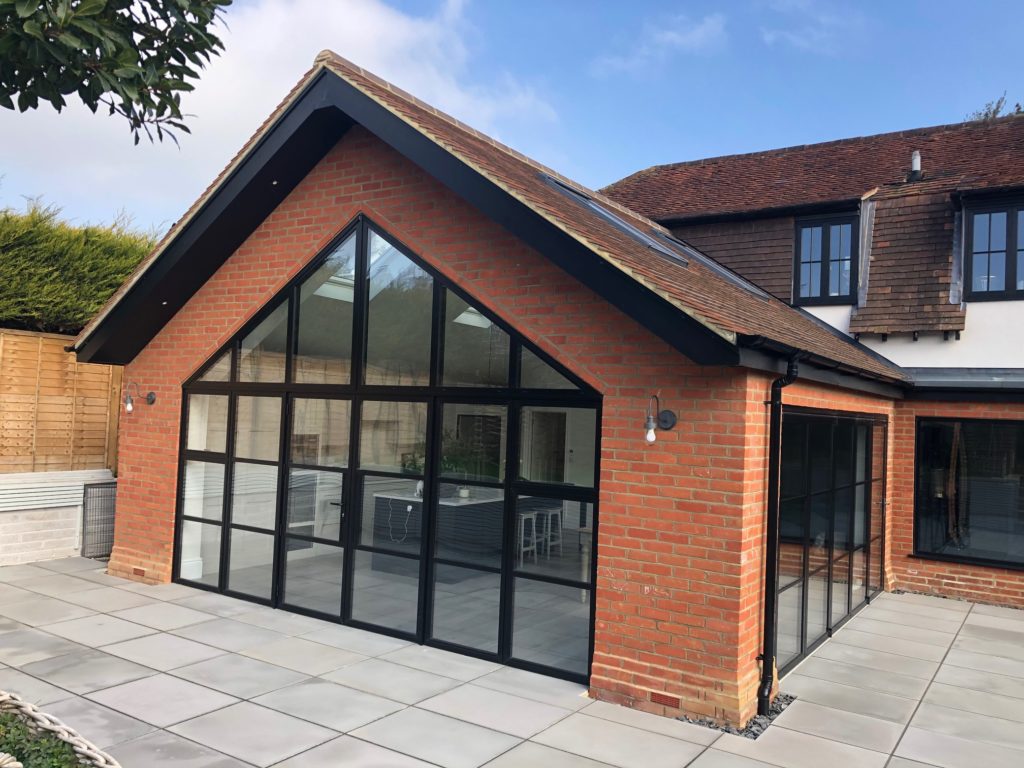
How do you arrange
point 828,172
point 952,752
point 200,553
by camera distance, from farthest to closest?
1. point 828,172
2. point 200,553
3. point 952,752

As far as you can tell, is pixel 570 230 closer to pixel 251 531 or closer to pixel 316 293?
pixel 316 293

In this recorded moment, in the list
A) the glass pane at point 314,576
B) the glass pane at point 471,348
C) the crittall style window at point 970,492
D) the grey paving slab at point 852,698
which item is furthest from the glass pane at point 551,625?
the crittall style window at point 970,492

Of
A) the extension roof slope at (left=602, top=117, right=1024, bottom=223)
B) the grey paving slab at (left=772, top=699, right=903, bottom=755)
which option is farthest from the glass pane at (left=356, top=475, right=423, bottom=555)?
the extension roof slope at (left=602, top=117, right=1024, bottom=223)

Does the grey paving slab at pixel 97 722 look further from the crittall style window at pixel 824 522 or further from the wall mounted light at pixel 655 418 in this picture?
the crittall style window at pixel 824 522

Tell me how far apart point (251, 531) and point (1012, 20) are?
2930cm

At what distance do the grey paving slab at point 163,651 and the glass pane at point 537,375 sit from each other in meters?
3.58

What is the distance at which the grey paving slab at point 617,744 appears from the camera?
16.3 feet

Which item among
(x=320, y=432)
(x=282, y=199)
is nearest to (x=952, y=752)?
(x=320, y=432)

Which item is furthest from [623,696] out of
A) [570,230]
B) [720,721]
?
[570,230]

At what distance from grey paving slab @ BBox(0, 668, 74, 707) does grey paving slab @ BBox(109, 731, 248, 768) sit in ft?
3.62

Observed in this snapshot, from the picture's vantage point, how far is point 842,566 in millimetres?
8305

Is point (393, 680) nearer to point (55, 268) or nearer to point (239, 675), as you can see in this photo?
point (239, 675)

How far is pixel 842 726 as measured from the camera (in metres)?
5.65

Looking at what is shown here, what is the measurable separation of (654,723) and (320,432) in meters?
4.46
